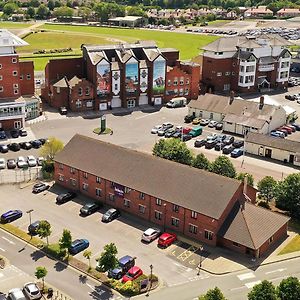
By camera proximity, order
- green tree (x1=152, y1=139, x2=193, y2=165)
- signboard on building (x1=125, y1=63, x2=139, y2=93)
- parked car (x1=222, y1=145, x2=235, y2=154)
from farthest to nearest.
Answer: signboard on building (x1=125, y1=63, x2=139, y2=93)
parked car (x1=222, y1=145, x2=235, y2=154)
green tree (x1=152, y1=139, x2=193, y2=165)

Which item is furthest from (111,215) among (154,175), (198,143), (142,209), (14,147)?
(198,143)

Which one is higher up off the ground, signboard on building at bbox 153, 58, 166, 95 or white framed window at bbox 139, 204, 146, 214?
signboard on building at bbox 153, 58, 166, 95

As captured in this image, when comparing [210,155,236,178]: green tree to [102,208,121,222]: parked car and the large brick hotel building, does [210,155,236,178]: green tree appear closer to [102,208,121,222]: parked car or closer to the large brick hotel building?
the large brick hotel building

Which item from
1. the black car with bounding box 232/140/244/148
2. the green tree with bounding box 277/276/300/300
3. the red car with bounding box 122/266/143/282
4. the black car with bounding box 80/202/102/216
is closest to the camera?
the green tree with bounding box 277/276/300/300

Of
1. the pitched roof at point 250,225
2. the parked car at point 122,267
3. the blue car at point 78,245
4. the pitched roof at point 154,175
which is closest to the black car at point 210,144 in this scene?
the pitched roof at point 154,175

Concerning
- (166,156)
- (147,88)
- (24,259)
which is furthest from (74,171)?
(147,88)

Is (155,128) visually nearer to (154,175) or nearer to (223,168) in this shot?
(223,168)

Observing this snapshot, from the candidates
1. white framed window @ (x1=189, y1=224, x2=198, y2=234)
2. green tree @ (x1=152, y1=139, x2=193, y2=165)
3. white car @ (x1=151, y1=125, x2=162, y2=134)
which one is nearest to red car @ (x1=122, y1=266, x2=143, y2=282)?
white framed window @ (x1=189, y1=224, x2=198, y2=234)
